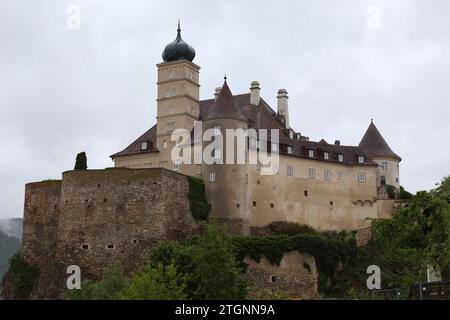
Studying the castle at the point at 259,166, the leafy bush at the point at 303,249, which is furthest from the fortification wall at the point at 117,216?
the castle at the point at 259,166

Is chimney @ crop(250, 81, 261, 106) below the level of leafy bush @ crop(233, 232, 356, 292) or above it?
above

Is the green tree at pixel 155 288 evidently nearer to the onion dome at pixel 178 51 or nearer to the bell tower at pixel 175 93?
the bell tower at pixel 175 93

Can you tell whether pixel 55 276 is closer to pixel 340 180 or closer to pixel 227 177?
pixel 227 177

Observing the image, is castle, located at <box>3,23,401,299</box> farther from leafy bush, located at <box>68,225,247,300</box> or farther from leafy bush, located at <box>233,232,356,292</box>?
leafy bush, located at <box>68,225,247,300</box>

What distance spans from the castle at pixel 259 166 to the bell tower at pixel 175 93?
83mm

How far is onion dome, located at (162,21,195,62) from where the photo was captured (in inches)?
3137

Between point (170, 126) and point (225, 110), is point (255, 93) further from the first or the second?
point (225, 110)

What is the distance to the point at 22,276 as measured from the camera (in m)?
69.4

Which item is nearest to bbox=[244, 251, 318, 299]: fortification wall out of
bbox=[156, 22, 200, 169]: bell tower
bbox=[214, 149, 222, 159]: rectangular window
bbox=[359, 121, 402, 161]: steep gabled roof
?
bbox=[214, 149, 222, 159]: rectangular window

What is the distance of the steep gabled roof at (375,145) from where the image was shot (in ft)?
282

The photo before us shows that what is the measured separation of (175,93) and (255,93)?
8084mm

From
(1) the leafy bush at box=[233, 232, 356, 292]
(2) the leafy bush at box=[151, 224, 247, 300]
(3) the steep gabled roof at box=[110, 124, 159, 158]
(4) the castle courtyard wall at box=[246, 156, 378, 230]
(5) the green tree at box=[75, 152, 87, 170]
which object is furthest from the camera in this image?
(3) the steep gabled roof at box=[110, 124, 159, 158]

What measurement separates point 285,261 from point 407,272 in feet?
32.3
